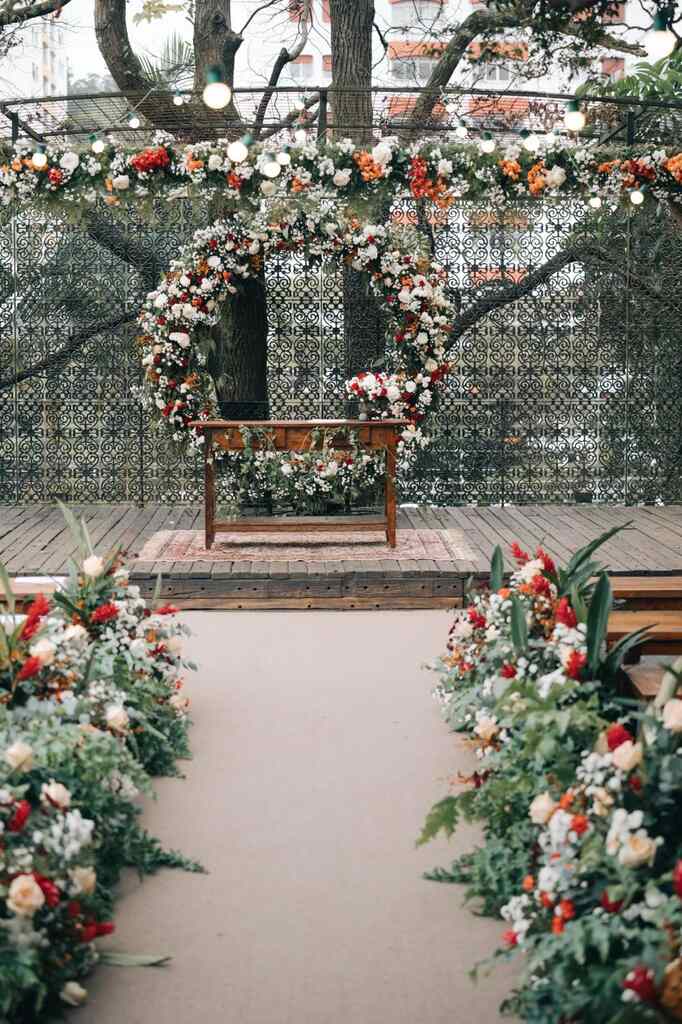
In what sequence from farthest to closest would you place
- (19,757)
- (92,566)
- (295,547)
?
(295,547) → (92,566) → (19,757)

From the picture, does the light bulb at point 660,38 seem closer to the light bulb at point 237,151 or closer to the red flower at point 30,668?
the red flower at point 30,668

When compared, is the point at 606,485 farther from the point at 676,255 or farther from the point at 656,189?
the point at 656,189

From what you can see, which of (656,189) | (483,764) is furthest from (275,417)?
(483,764)

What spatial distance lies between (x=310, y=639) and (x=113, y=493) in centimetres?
416

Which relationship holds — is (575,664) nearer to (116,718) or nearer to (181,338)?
(116,718)

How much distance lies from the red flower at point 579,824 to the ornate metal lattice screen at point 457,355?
795 centimetres

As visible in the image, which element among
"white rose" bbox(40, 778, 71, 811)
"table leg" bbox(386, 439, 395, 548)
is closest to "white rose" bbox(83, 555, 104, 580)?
"white rose" bbox(40, 778, 71, 811)

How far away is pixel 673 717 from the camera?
2975 millimetres

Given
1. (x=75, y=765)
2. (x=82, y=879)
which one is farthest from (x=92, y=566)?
(x=82, y=879)

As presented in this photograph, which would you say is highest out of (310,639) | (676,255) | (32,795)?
(676,255)

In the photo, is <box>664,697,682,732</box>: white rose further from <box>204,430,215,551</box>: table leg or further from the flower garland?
the flower garland

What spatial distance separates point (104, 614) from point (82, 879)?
1.60m

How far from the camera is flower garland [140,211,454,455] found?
9.45m

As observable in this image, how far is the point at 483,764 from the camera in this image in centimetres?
412
